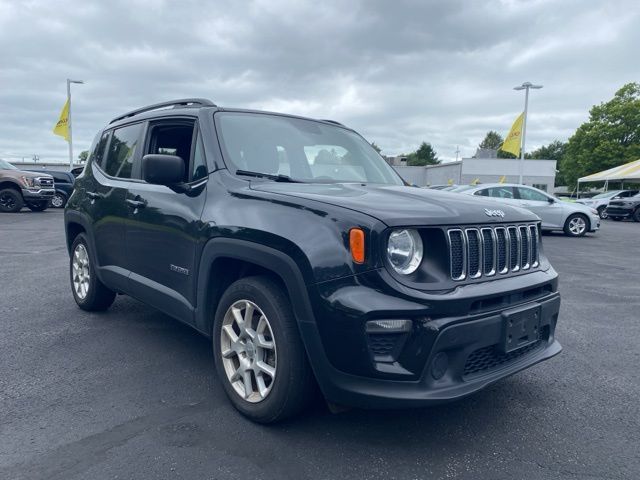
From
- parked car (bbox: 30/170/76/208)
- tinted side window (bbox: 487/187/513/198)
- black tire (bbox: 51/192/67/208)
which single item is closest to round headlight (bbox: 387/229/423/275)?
tinted side window (bbox: 487/187/513/198)

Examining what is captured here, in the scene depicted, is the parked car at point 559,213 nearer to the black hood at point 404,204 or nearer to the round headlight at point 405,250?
the black hood at point 404,204

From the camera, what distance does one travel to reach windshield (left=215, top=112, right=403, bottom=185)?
3.46m

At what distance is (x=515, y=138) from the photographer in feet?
83.7

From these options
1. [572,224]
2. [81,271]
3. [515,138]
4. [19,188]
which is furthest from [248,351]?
[515,138]

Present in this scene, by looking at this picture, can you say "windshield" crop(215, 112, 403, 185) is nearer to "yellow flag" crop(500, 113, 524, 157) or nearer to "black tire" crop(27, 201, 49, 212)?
"black tire" crop(27, 201, 49, 212)

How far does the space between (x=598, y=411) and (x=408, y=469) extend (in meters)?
1.46

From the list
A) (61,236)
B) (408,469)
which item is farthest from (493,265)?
(61,236)

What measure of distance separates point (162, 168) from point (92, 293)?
2267 mm

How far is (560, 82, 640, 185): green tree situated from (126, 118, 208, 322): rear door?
55.9 m

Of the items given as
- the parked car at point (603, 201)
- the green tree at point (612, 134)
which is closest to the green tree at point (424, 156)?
the green tree at point (612, 134)

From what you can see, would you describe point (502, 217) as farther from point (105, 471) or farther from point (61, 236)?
point (61, 236)

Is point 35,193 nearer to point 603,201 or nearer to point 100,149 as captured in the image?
point 100,149

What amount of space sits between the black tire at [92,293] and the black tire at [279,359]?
97.0 inches

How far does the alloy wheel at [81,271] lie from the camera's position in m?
4.97
